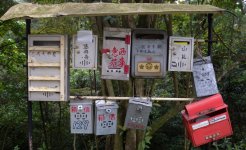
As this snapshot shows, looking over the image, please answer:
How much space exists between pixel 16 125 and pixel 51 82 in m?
3.84

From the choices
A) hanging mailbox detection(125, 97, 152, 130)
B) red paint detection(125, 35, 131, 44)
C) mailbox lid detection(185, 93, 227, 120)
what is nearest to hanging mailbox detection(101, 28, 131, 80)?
red paint detection(125, 35, 131, 44)

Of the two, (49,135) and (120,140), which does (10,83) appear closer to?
(49,135)

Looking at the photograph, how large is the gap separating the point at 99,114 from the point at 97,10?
1107mm

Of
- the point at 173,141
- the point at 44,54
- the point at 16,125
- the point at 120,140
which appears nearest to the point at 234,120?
the point at 173,141

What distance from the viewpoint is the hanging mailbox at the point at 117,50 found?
384 centimetres

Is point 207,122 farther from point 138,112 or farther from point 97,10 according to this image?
point 97,10

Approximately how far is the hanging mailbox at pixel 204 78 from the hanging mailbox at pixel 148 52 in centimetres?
39

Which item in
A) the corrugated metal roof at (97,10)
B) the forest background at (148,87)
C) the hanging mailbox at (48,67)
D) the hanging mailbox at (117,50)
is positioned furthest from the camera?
the forest background at (148,87)

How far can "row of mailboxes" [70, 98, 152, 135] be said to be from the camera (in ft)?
12.8

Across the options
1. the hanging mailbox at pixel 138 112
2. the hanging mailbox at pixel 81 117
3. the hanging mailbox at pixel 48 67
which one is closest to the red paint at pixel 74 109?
the hanging mailbox at pixel 81 117

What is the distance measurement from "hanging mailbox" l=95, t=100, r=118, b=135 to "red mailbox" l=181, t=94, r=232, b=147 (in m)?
0.79

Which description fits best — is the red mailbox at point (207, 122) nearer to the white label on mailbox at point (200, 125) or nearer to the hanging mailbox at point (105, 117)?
the white label on mailbox at point (200, 125)

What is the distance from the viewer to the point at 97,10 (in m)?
3.53

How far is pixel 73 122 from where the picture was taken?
153 inches
